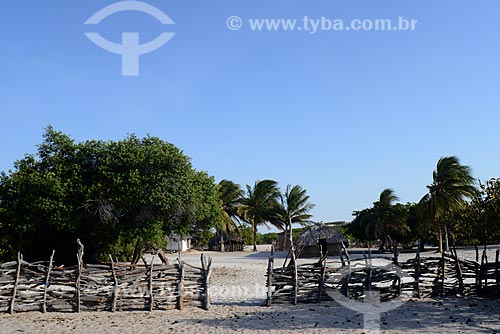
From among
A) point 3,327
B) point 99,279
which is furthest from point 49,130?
point 3,327

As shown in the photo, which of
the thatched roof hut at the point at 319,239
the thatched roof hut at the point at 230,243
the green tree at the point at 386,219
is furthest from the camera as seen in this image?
the thatched roof hut at the point at 230,243

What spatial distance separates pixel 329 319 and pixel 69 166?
1141 centimetres

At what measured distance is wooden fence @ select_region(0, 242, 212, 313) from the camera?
11.5m

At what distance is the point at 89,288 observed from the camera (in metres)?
11.7

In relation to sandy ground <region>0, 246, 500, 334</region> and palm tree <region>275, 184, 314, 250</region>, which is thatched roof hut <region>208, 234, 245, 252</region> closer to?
palm tree <region>275, 184, 314, 250</region>

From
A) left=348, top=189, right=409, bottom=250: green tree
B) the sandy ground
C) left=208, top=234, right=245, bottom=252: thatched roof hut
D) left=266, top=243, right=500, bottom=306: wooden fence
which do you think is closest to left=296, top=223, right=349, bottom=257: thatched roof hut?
left=348, top=189, right=409, bottom=250: green tree

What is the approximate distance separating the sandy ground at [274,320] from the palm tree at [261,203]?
112 ft

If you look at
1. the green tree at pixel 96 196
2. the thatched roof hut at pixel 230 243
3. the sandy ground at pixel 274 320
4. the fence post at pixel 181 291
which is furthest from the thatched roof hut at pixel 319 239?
the fence post at pixel 181 291

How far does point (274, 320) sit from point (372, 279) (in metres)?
3.38

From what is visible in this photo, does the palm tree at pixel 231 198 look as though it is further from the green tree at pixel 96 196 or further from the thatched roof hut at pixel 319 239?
the green tree at pixel 96 196

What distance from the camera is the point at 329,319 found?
35.3ft

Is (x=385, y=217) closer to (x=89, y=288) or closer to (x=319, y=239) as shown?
(x=319, y=239)

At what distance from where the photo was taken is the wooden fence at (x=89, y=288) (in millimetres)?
11523

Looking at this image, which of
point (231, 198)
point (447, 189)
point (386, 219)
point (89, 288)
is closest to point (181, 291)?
point (89, 288)
